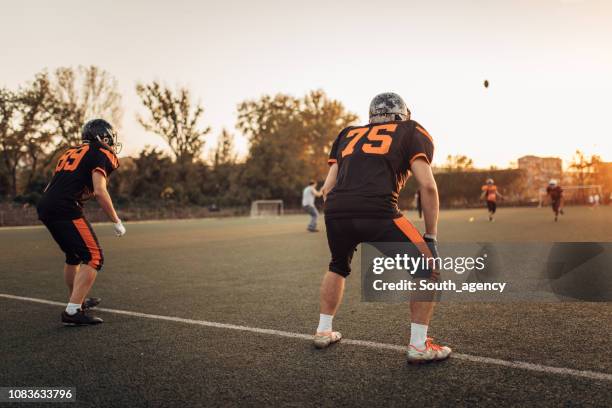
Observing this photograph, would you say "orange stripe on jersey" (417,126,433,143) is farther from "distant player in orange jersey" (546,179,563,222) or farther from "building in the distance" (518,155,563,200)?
"building in the distance" (518,155,563,200)

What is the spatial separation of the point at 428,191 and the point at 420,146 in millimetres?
326

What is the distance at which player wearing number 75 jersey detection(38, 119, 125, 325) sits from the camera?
16.1ft

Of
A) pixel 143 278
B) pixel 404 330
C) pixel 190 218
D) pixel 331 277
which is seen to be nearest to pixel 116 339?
pixel 331 277

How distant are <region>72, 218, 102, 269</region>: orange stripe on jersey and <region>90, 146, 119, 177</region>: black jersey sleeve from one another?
0.58 m

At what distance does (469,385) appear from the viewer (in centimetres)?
302

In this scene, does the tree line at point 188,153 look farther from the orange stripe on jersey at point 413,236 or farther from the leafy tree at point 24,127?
the orange stripe on jersey at point 413,236

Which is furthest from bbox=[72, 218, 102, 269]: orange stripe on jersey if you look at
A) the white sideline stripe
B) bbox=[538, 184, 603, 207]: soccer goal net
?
bbox=[538, 184, 603, 207]: soccer goal net

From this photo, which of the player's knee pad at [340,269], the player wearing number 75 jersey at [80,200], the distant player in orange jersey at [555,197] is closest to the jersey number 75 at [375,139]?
the player's knee pad at [340,269]

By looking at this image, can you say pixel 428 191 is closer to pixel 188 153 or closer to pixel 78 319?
pixel 78 319

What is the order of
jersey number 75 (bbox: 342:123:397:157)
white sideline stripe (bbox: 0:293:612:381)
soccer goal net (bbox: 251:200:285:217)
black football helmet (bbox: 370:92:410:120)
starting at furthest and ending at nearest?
1. soccer goal net (bbox: 251:200:285:217)
2. black football helmet (bbox: 370:92:410:120)
3. jersey number 75 (bbox: 342:123:397:157)
4. white sideline stripe (bbox: 0:293:612:381)

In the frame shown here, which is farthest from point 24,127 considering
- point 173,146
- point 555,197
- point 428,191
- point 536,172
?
point 536,172

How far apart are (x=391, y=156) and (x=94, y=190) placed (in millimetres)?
3131

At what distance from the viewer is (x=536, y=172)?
5050 centimetres

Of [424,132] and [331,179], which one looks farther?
[331,179]
